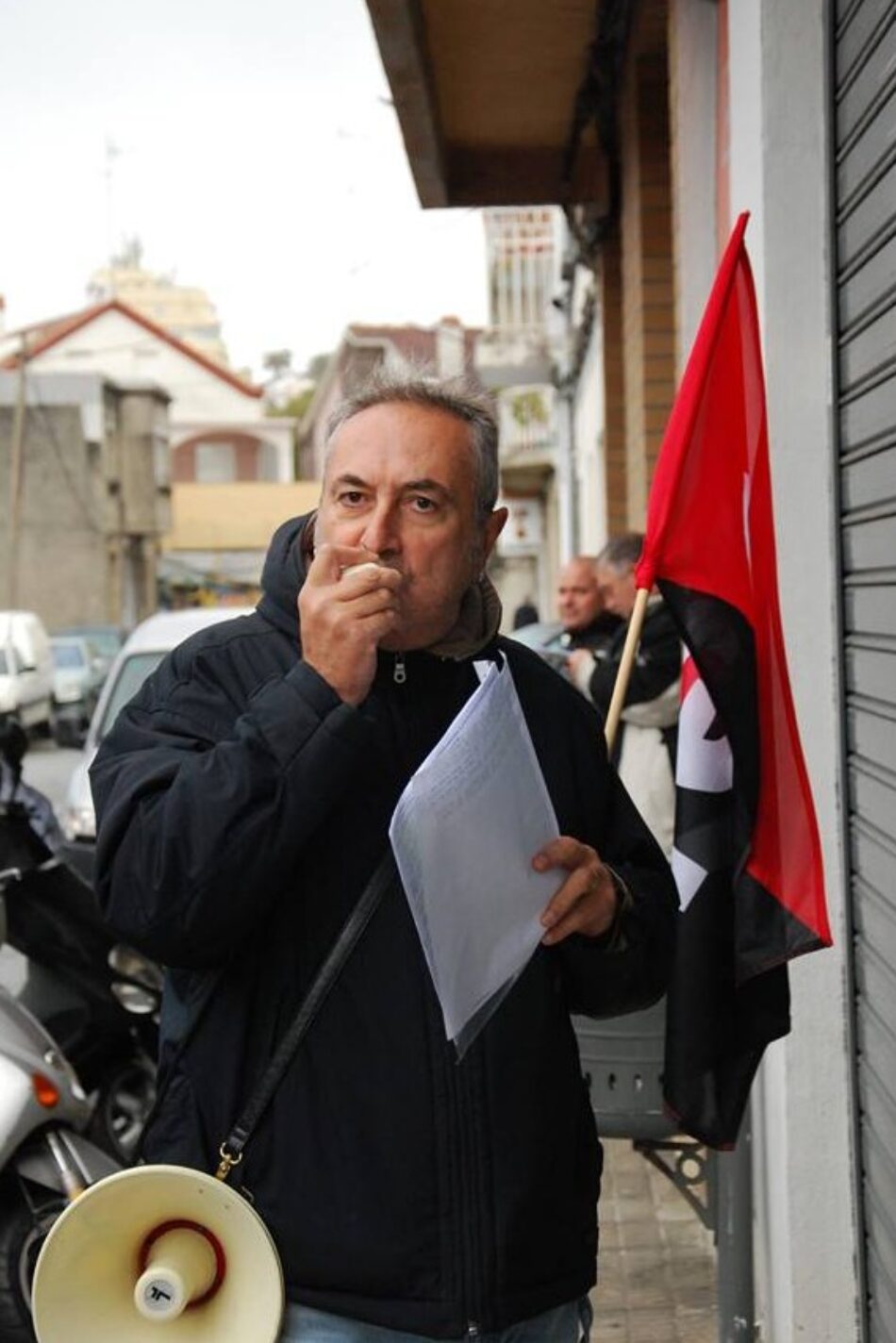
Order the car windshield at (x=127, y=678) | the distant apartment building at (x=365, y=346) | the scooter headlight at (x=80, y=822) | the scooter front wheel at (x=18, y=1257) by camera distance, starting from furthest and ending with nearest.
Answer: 1. the distant apartment building at (x=365, y=346)
2. the car windshield at (x=127, y=678)
3. the scooter headlight at (x=80, y=822)
4. the scooter front wheel at (x=18, y=1257)

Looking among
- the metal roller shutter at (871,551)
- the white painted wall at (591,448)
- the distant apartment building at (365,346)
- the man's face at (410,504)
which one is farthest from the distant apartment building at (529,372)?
the man's face at (410,504)

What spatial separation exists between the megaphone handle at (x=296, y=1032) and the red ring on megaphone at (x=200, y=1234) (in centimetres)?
7

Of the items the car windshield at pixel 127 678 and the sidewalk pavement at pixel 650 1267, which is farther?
the car windshield at pixel 127 678

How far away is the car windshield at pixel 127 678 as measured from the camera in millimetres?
9383

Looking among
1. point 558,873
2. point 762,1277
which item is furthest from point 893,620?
point 762,1277

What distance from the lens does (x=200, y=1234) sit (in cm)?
216

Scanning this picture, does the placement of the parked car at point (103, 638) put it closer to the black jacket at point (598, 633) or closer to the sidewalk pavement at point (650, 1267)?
the black jacket at point (598, 633)

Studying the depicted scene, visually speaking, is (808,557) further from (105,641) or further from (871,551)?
(105,641)

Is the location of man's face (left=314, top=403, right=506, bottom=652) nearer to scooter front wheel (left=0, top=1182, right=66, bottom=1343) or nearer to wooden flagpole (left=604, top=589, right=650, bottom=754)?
wooden flagpole (left=604, top=589, right=650, bottom=754)

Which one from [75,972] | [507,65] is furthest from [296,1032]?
[507,65]

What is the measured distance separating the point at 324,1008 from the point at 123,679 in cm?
770

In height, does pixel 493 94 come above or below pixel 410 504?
above

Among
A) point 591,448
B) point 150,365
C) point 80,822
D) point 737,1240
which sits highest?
point 150,365

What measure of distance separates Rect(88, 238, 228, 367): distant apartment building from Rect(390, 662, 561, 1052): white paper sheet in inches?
3813
